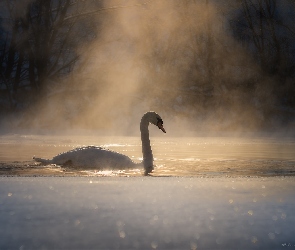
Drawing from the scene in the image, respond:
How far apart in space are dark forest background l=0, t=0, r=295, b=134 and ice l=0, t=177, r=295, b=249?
13.4 m

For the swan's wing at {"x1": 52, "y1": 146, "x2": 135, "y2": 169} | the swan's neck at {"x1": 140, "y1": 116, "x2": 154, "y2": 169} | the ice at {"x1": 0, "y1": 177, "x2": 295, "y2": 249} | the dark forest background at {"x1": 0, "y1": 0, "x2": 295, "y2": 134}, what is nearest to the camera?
the ice at {"x1": 0, "y1": 177, "x2": 295, "y2": 249}

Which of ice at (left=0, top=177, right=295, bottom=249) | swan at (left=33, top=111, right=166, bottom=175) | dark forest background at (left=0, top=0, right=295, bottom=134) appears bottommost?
ice at (left=0, top=177, right=295, bottom=249)

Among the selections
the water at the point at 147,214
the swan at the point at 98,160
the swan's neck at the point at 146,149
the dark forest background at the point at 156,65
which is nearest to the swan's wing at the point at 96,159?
the swan at the point at 98,160

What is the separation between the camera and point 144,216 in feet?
10.7

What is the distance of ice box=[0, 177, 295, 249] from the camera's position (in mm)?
2717

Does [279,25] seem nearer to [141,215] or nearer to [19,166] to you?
[19,166]

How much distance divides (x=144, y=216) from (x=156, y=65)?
17.4 metres

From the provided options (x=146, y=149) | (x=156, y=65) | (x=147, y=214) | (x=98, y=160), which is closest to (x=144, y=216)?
(x=147, y=214)

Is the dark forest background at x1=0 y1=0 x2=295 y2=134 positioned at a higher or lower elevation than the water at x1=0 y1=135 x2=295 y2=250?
higher

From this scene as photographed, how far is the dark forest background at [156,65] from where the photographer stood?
58.4 feet

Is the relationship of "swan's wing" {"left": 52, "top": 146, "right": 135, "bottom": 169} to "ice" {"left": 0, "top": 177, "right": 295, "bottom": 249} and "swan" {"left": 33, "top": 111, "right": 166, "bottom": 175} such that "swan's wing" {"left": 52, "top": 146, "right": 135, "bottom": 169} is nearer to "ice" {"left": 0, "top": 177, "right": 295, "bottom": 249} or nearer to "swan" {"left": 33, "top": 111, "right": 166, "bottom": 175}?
"swan" {"left": 33, "top": 111, "right": 166, "bottom": 175}

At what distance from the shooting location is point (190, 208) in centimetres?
356

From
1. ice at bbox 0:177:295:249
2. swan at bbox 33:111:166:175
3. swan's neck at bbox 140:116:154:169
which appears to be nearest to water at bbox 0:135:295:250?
ice at bbox 0:177:295:249

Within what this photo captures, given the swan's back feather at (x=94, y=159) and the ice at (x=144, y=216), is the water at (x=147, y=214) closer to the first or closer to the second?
the ice at (x=144, y=216)
